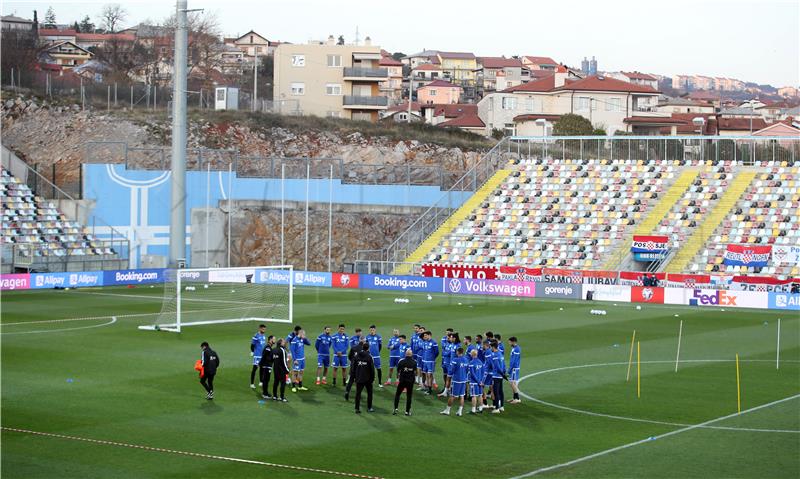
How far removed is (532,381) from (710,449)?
8.80 metres

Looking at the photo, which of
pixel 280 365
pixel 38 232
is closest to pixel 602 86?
pixel 38 232

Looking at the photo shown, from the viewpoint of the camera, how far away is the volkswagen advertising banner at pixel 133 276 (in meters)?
60.9

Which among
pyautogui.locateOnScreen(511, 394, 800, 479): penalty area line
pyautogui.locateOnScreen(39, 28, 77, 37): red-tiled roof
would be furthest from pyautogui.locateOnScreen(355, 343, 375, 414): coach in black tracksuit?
pyautogui.locateOnScreen(39, 28, 77, 37): red-tiled roof

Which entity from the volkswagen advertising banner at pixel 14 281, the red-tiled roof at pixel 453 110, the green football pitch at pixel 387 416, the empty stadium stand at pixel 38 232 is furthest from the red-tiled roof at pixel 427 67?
the green football pitch at pixel 387 416

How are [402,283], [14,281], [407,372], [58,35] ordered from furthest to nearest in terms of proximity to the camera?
[58,35] → [402,283] → [14,281] → [407,372]

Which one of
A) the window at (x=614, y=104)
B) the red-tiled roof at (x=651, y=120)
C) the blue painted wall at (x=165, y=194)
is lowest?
the blue painted wall at (x=165, y=194)

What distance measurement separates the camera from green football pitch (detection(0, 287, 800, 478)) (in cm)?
2075

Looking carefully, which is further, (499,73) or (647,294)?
(499,73)

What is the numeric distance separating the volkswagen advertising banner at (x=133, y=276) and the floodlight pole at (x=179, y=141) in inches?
68.0

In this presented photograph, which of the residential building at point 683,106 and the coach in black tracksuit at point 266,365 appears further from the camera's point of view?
the residential building at point 683,106

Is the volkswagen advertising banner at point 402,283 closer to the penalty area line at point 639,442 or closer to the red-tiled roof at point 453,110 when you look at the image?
the penalty area line at point 639,442

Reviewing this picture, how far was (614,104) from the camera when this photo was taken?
106750 millimetres

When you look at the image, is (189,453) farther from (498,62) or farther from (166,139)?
(498,62)

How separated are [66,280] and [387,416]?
37.3 meters
